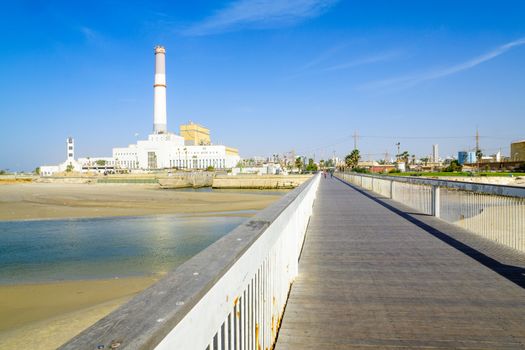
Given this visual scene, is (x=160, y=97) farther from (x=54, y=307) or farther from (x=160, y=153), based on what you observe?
(x=54, y=307)

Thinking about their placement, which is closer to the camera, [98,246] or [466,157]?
[98,246]

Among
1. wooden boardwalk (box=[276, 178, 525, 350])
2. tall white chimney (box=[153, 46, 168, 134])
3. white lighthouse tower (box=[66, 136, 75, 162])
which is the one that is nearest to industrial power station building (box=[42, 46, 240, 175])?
tall white chimney (box=[153, 46, 168, 134])

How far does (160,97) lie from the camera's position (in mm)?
150875

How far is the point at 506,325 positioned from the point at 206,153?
511 feet

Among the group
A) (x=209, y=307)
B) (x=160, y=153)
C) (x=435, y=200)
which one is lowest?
(x=435, y=200)

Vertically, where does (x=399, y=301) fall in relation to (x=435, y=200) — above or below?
below

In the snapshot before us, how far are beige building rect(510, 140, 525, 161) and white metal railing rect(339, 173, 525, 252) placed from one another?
131 metres

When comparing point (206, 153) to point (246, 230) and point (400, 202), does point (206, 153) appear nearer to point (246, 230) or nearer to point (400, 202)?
point (400, 202)

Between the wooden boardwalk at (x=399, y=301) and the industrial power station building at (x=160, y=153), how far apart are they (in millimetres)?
144320

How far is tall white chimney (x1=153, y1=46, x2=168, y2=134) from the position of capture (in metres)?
152

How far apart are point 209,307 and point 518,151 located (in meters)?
148

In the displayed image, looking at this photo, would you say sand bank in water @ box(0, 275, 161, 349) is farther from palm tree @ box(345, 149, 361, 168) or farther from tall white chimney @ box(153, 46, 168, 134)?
tall white chimney @ box(153, 46, 168, 134)

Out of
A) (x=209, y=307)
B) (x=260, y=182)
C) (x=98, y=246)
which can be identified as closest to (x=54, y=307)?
(x=98, y=246)

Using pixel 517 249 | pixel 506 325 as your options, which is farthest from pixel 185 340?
pixel 517 249
